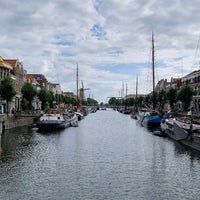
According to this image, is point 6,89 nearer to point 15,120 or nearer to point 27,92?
point 15,120

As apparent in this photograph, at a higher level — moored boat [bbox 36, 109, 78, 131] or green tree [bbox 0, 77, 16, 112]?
green tree [bbox 0, 77, 16, 112]

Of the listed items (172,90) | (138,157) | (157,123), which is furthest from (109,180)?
(172,90)

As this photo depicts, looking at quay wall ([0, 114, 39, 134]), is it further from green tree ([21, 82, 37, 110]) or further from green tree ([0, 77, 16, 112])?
green tree ([21, 82, 37, 110])

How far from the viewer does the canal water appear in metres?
20.2

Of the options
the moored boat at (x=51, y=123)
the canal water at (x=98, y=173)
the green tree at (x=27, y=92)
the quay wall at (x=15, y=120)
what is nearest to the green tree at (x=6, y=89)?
the quay wall at (x=15, y=120)

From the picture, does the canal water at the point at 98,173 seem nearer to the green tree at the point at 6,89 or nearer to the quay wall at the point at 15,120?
the quay wall at the point at 15,120

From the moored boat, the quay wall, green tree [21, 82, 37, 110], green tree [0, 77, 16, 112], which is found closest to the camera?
the quay wall

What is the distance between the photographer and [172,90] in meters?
91.6

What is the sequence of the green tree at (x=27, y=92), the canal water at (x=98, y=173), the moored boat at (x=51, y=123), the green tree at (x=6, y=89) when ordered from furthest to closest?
the green tree at (x=27, y=92) < the green tree at (x=6, y=89) < the moored boat at (x=51, y=123) < the canal water at (x=98, y=173)

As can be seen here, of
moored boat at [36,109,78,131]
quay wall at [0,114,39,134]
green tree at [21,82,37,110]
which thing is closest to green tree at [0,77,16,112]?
quay wall at [0,114,39,134]

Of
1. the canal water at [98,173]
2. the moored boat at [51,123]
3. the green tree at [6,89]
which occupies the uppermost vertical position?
the green tree at [6,89]

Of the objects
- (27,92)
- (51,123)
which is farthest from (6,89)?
(27,92)

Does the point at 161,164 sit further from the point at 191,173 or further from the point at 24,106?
the point at 24,106

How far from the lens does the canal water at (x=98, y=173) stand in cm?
2022
